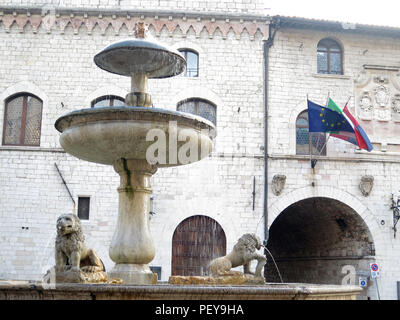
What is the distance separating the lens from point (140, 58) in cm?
807

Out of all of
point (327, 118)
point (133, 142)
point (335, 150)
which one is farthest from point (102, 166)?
point (133, 142)

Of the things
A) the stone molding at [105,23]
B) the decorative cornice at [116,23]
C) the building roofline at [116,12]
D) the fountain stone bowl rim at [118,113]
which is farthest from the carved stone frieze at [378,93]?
the fountain stone bowl rim at [118,113]

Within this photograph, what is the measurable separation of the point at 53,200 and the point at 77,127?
9201 mm

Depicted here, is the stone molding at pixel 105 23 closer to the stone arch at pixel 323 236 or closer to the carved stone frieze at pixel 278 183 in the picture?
the carved stone frieze at pixel 278 183

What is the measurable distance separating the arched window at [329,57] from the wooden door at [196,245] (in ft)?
20.7

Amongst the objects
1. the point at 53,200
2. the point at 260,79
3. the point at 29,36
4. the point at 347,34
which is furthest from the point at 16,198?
the point at 347,34

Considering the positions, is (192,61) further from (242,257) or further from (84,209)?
(242,257)

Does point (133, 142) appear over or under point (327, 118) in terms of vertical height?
under

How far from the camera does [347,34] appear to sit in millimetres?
17250

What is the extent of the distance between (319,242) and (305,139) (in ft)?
15.2

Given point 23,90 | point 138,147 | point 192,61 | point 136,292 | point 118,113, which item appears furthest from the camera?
point 192,61
